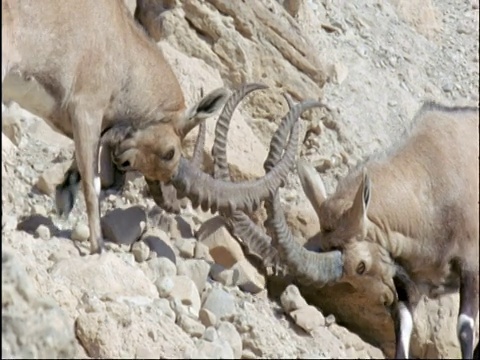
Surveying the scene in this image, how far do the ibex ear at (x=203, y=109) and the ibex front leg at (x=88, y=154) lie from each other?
0.99 metres

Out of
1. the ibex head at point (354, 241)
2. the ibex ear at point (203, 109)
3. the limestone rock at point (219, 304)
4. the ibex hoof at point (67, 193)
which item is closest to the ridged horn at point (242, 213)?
the ibex ear at point (203, 109)

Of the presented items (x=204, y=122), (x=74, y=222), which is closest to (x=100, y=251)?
(x=74, y=222)

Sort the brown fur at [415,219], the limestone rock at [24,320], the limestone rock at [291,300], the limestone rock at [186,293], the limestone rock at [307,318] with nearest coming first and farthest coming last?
the limestone rock at [24,320] → the limestone rock at [186,293] → the limestone rock at [307,318] → the brown fur at [415,219] → the limestone rock at [291,300]

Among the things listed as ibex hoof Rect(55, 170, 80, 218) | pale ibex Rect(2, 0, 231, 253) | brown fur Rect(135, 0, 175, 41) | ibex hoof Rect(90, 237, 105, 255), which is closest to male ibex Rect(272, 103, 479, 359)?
pale ibex Rect(2, 0, 231, 253)

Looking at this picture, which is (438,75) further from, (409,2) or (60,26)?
(60,26)

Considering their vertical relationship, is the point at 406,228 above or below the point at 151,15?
below

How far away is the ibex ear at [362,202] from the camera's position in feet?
41.9

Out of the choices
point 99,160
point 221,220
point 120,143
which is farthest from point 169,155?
point 221,220

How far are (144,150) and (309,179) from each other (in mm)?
1528

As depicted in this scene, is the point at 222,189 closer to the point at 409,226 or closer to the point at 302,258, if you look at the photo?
the point at 302,258

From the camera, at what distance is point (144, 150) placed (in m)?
13.5

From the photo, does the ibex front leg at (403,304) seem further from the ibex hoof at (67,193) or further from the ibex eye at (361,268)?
the ibex hoof at (67,193)

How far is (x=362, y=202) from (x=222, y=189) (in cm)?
130

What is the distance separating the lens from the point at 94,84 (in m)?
13.0
